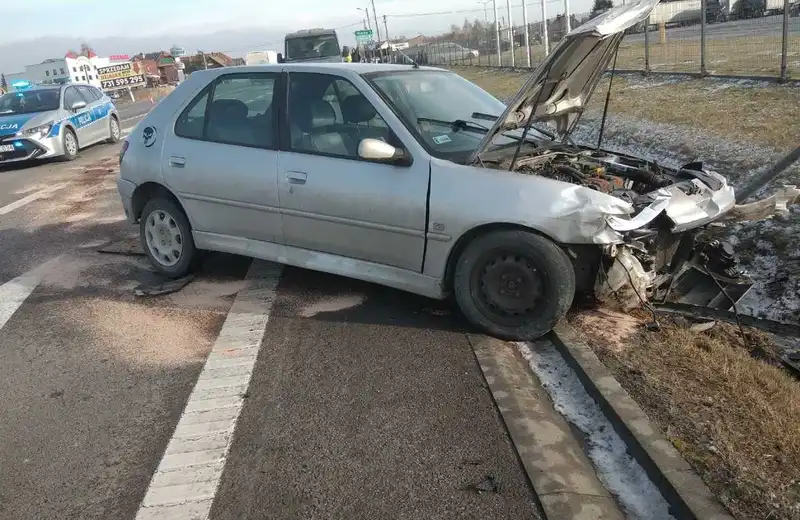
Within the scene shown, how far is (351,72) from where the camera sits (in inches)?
197

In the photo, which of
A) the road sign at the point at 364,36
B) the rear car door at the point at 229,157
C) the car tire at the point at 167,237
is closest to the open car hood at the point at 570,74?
the rear car door at the point at 229,157

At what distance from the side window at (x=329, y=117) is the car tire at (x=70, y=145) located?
1120 centimetres

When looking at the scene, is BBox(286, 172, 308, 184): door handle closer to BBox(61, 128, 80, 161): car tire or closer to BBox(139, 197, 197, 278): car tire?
BBox(139, 197, 197, 278): car tire

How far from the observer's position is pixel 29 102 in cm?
1472

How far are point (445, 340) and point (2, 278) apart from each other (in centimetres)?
442

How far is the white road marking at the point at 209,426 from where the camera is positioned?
299cm

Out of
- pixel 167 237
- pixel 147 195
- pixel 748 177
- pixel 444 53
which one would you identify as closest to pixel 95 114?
pixel 147 195

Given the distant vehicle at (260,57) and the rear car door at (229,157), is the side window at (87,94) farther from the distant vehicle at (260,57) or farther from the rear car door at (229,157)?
→ the distant vehicle at (260,57)

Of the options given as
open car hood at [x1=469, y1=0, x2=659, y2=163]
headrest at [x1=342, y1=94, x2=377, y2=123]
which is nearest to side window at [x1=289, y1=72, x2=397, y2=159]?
headrest at [x1=342, y1=94, x2=377, y2=123]

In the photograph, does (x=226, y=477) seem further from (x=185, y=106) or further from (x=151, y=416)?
(x=185, y=106)

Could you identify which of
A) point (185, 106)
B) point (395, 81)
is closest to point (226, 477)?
point (395, 81)

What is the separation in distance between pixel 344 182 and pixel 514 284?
137 centimetres

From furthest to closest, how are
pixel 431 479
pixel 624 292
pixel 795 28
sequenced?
pixel 795 28 < pixel 624 292 < pixel 431 479

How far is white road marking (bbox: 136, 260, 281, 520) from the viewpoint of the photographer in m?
2.99
